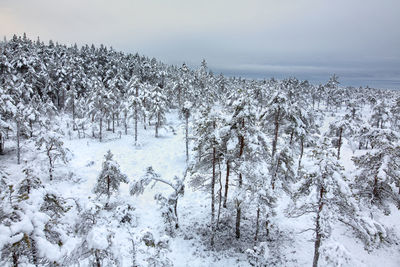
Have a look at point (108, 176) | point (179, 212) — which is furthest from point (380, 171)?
point (108, 176)

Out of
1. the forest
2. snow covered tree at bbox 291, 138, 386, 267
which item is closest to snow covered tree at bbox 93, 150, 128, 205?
the forest

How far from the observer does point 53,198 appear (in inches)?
274

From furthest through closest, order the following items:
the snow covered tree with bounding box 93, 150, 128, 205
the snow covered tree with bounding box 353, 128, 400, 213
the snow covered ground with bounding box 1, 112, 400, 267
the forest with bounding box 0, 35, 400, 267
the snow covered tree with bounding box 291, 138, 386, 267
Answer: the snow covered tree with bounding box 93, 150, 128, 205, the snow covered tree with bounding box 353, 128, 400, 213, the snow covered ground with bounding box 1, 112, 400, 267, the snow covered tree with bounding box 291, 138, 386, 267, the forest with bounding box 0, 35, 400, 267

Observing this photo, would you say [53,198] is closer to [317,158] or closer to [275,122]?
[317,158]

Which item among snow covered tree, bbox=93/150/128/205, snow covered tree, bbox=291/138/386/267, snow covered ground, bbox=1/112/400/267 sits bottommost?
snow covered ground, bbox=1/112/400/267

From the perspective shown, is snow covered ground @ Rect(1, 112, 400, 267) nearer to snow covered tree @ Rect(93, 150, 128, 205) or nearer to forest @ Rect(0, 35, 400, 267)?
forest @ Rect(0, 35, 400, 267)

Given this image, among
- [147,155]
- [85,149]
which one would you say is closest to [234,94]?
[147,155]

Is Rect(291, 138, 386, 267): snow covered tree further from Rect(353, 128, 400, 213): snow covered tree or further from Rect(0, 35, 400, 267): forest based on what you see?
Rect(353, 128, 400, 213): snow covered tree

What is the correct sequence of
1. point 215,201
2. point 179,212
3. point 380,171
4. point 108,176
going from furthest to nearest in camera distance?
point 179,212, point 108,176, point 215,201, point 380,171

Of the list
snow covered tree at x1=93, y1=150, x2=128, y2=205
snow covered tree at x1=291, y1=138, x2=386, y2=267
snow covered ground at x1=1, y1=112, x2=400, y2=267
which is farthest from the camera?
snow covered tree at x1=93, y1=150, x2=128, y2=205

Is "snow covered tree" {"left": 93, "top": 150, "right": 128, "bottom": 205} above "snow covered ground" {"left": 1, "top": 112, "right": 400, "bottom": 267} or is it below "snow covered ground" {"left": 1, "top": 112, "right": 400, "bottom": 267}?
above

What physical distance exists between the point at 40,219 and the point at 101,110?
3646cm

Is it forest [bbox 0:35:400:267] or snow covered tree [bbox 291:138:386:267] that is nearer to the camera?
forest [bbox 0:35:400:267]

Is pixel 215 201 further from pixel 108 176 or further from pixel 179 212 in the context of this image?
pixel 108 176
